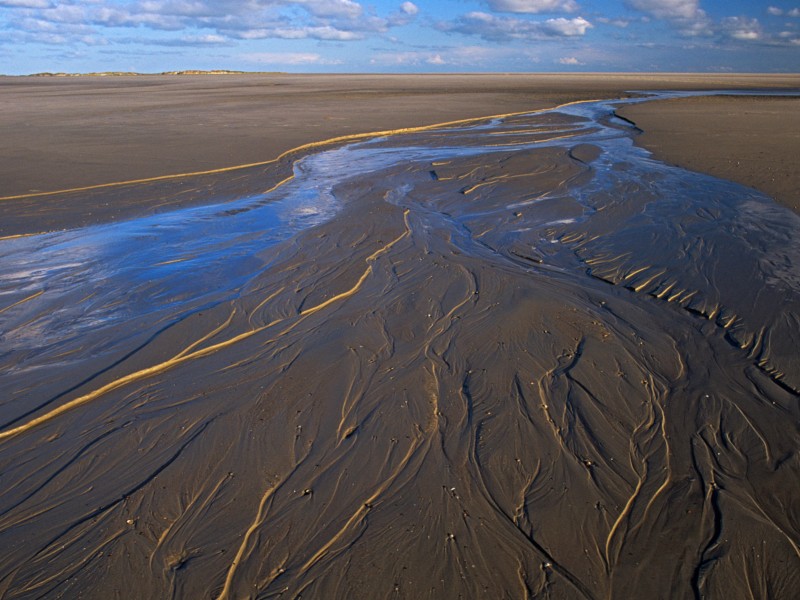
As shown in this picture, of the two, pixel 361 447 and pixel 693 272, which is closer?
pixel 361 447

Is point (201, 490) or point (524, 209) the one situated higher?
point (201, 490)

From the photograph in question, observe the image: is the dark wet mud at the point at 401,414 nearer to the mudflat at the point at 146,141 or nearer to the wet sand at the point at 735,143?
the mudflat at the point at 146,141

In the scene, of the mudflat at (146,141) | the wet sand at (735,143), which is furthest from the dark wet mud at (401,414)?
the wet sand at (735,143)

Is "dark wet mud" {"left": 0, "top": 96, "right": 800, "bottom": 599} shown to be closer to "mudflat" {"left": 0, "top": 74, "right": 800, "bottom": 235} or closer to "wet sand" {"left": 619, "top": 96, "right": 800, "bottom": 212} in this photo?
"mudflat" {"left": 0, "top": 74, "right": 800, "bottom": 235}

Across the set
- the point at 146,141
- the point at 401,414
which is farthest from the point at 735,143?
the point at 146,141

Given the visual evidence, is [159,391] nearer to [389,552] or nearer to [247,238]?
[389,552]

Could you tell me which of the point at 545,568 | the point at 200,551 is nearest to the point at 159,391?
the point at 200,551

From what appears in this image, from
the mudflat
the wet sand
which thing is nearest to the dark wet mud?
the mudflat
